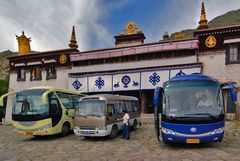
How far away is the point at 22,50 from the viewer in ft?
83.8

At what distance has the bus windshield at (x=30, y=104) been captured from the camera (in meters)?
11.1

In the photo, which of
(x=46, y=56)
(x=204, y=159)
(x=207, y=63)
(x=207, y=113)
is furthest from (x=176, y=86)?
(x=46, y=56)

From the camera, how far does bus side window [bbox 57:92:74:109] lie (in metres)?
12.5

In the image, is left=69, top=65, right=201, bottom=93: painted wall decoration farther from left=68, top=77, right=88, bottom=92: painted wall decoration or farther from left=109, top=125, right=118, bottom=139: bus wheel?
left=109, top=125, right=118, bottom=139: bus wheel

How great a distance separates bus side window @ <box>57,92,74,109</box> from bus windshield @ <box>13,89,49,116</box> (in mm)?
1311

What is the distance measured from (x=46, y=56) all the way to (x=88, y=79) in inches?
244

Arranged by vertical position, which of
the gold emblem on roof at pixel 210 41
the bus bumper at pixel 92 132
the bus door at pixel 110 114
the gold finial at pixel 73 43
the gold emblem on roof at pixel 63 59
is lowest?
the bus bumper at pixel 92 132

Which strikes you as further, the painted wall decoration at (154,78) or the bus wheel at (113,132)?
the painted wall decoration at (154,78)

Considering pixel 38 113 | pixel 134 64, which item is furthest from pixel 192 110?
pixel 134 64

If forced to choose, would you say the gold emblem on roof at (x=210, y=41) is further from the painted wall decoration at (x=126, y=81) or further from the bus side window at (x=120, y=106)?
the bus side window at (x=120, y=106)

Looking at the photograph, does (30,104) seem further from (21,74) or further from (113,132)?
(21,74)

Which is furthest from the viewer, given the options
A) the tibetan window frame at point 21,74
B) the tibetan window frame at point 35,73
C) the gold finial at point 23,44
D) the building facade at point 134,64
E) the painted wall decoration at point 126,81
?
the gold finial at point 23,44

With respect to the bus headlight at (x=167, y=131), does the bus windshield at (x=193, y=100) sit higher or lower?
higher

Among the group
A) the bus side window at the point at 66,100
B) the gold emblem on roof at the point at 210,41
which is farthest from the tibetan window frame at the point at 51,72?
the gold emblem on roof at the point at 210,41
